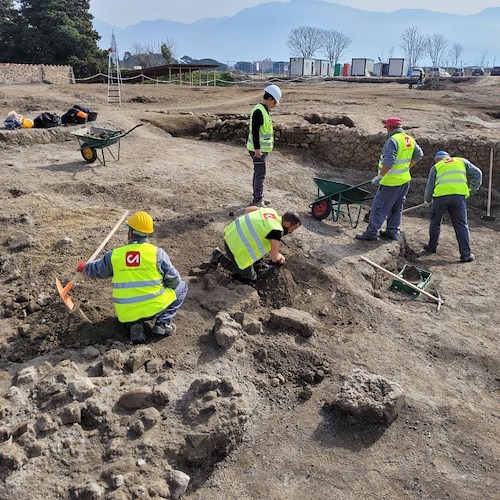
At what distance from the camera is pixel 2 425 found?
132 inches

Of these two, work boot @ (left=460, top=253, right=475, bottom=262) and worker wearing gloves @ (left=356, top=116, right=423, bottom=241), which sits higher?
worker wearing gloves @ (left=356, top=116, right=423, bottom=241)

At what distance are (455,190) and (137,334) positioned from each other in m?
4.88

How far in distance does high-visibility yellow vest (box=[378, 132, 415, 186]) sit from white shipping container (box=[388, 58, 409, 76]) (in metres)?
44.5

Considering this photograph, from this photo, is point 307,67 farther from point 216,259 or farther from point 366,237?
point 216,259

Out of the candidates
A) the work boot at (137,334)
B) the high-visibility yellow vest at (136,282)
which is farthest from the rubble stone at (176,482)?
the high-visibility yellow vest at (136,282)

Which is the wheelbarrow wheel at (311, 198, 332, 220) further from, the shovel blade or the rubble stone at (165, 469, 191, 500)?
the rubble stone at (165, 469, 191, 500)

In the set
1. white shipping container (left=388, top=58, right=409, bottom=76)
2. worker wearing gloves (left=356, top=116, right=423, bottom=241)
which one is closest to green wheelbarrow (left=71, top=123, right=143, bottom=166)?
worker wearing gloves (left=356, top=116, right=423, bottom=241)

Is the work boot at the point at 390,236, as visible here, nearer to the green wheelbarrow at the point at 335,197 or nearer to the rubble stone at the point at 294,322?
the green wheelbarrow at the point at 335,197

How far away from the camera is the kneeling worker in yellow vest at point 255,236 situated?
508cm

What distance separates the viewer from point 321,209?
24.5 ft

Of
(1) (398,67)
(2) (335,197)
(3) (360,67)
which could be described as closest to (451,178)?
(2) (335,197)

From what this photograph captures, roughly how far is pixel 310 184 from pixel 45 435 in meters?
7.21

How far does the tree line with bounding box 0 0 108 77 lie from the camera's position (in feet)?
103

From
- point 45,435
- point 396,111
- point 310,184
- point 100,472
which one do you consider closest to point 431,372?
point 100,472
